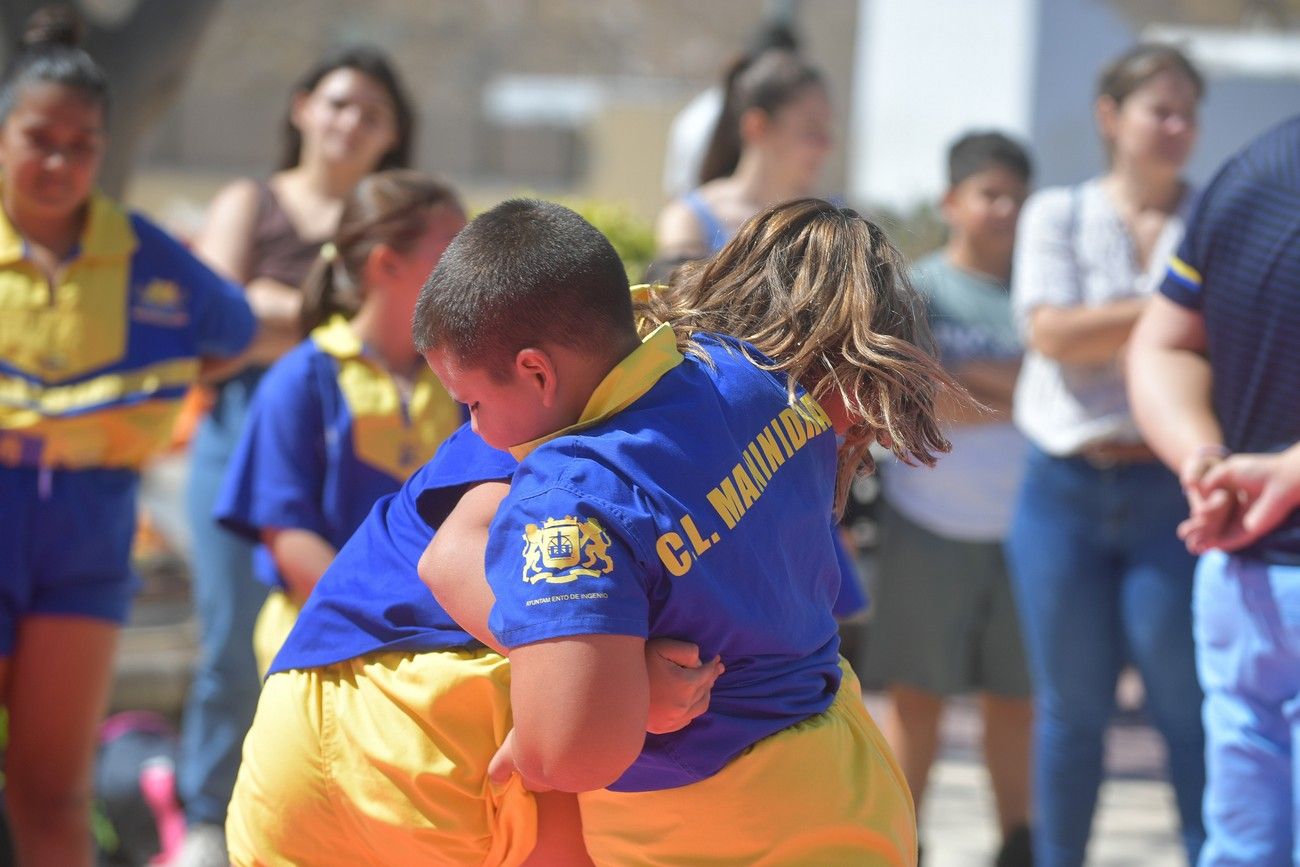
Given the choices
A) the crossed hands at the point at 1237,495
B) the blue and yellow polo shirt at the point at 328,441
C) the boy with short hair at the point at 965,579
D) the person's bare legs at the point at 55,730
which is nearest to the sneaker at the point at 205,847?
the person's bare legs at the point at 55,730

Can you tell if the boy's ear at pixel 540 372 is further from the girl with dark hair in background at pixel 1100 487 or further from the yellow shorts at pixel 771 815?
the girl with dark hair in background at pixel 1100 487

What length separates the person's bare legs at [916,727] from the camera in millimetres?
4574

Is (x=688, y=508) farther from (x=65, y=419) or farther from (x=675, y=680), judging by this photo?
(x=65, y=419)

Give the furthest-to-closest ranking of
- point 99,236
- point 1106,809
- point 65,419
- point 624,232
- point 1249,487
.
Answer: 1. point 624,232
2. point 1106,809
3. point 99,236
4. point 65,419
5. point 1249,487

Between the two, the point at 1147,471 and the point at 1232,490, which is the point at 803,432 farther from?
the point at 1147,471

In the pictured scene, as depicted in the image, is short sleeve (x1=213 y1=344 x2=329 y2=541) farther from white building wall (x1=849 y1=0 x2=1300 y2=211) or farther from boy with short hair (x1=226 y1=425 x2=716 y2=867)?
white building wall (x1=849 y1=0 x2=1300 y2=211)

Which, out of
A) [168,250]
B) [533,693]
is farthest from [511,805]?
[168,250]

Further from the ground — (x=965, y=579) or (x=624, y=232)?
(x=624, y=232)

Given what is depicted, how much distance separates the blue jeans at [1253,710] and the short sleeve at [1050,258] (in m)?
1.25

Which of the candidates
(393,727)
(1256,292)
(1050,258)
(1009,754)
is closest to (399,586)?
(393,727)

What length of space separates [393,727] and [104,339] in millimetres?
1805

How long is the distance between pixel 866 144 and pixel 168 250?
6.88m

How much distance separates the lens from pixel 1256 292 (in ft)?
9.56

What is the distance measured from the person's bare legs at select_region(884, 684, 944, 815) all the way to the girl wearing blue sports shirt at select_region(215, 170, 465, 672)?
1857 mm
